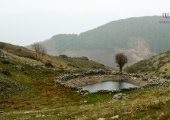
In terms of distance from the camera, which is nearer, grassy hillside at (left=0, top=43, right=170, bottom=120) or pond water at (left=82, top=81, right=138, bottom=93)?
grassy hillside at (left=0, top=43, right=170, bottom=120)

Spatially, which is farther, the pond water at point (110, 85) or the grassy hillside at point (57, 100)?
the pond water at point (110, 85)

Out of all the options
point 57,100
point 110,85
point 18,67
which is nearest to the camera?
point 57,100

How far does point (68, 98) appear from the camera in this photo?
184 ft

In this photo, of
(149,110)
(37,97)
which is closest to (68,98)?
(37,97)

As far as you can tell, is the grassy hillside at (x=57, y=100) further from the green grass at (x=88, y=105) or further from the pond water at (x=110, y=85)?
the pond water at (x=110, y=85)

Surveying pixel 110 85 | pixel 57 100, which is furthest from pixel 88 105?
pixel 110 85

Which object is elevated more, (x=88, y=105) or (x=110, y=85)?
(x=88, y=105)

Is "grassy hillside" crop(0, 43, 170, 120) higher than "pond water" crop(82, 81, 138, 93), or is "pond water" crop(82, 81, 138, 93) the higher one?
"grassy hillside" crop(0, 43, 170, 120)

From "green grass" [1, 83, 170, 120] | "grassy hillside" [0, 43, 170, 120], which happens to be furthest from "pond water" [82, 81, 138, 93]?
"green grass" [1, 83, 170, 120]

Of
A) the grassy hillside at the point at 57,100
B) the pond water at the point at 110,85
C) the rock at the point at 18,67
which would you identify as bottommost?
the pond water at the point at 110,85

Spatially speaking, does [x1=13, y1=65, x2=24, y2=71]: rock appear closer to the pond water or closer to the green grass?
the green grass

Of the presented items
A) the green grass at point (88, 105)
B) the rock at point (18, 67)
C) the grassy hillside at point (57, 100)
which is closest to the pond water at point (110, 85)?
the grassy hillside at point (57, 100)

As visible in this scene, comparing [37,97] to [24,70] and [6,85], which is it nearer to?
[6,85]

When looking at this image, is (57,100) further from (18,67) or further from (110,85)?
(18,67)
